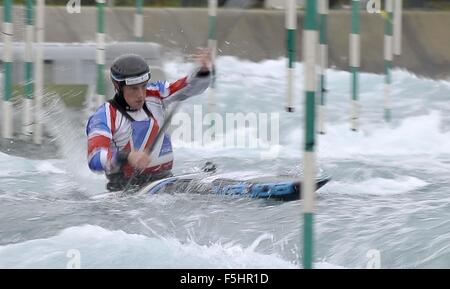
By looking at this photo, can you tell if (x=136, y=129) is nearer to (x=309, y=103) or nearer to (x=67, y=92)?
(x=309, y=103)

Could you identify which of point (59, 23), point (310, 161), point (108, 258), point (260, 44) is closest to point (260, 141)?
point (260, 44)

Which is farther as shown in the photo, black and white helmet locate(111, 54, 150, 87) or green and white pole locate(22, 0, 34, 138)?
green and white pole locate(22, 0, 34, 138)

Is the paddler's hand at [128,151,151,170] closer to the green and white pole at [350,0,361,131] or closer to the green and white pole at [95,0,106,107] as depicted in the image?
the green and white pole at [95,0,106,107]

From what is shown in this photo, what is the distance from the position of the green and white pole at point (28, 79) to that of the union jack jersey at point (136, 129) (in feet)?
7.55

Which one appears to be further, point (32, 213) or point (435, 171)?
point (435, 171)

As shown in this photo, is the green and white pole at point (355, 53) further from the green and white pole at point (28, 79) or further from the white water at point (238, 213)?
the green and white pole at point (28, 79)

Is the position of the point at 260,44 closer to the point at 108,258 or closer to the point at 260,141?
the point at 260,141

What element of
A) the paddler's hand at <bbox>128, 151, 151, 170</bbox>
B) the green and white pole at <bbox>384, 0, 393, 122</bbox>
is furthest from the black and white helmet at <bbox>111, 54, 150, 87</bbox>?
the green and white pole at <bbox>384, 0, 393, 122</bbox>

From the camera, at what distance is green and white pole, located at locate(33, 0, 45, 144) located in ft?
28.8

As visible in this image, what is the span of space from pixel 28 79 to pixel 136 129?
2734 mm

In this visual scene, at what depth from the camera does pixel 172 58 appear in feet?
39.5

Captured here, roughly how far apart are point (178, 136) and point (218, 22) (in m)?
3.46

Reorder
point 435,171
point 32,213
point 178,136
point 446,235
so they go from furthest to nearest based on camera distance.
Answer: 1. point 178,136
2. point 435,171
3. point 32,213
4. point 446,235

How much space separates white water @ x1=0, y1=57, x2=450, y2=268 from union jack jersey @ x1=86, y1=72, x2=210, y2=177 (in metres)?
0.32
